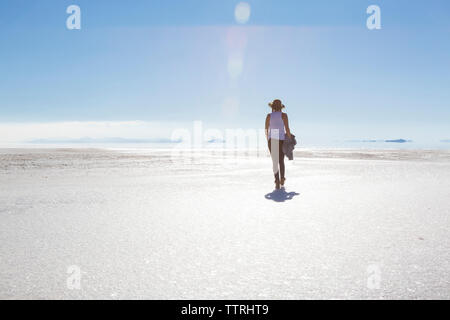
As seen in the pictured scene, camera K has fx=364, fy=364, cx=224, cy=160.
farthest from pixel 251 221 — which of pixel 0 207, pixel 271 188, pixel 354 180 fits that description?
pixel 354 180

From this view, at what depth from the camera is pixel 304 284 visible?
2.77 metres

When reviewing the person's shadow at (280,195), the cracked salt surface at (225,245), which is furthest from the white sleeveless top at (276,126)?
the cracked salt surface at (225,245)

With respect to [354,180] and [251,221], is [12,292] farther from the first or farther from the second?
[354,180]

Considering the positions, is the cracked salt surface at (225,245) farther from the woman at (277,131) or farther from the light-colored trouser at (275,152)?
the woman at (277,131)

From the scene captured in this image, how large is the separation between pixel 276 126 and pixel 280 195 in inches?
99.5

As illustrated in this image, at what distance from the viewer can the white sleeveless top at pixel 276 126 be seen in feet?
30.4

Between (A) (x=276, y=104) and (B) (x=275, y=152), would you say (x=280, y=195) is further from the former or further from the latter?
(A) (x=276, y=104)

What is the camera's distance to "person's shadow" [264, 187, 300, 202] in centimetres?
684

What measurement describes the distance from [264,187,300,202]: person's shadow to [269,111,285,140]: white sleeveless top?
5.55 ft

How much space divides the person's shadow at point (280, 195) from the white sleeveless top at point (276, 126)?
66.6 inches

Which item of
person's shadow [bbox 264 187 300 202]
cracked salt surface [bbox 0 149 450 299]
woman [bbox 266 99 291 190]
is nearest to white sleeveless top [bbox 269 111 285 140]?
woman [bbox 266 99 291 190]

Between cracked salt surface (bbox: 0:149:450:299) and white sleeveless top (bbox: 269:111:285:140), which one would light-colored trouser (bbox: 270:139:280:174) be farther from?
cracked salt surface (bbox: 0:149:450:299)
